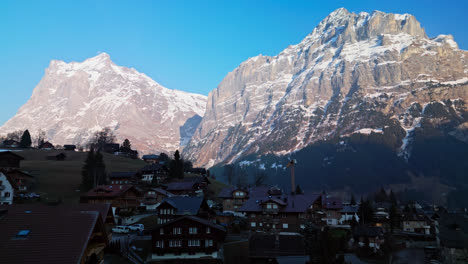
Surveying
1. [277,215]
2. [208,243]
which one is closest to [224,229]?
[208,243]

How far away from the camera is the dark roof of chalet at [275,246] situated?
59750 mm

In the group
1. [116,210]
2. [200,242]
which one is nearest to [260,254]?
[200,242]

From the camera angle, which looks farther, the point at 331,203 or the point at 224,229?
the point at 331,203

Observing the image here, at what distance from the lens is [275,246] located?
2405 inches

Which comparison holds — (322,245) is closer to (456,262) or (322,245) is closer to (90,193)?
(456,262)

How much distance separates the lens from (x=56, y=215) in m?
19.6

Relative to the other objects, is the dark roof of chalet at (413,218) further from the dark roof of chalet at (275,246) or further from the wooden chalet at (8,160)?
the wooden chalet at (8,160)

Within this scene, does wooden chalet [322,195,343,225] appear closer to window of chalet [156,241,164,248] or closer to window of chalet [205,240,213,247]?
window of chalet [205,240,213,247]

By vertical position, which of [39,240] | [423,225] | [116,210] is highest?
[39,240]

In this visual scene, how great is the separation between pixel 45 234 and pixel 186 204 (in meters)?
59.6

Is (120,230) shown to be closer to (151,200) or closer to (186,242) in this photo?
(186,242)

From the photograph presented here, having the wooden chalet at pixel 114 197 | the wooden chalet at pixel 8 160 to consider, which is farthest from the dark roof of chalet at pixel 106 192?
the wooden chalet at pixel 8 160

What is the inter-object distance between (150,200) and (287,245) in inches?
2004

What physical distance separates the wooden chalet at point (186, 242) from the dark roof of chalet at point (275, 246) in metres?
5.96
